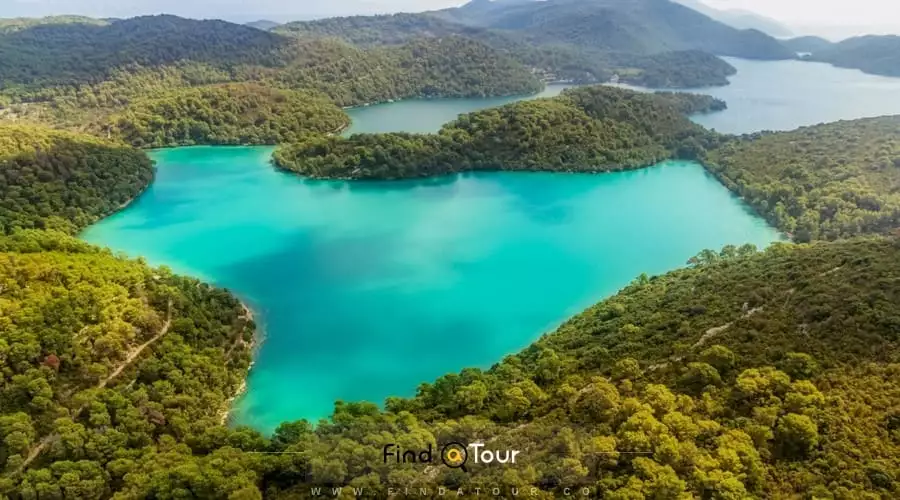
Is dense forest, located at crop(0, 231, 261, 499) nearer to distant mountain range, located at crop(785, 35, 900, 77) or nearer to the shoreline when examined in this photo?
the shoreline

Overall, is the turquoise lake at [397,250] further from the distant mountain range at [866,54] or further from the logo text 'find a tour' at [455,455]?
the distant mountain range at [866,54]

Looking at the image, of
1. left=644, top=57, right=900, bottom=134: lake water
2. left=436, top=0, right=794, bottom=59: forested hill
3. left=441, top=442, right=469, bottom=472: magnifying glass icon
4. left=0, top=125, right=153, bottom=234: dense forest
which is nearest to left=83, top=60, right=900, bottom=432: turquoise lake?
left=0, top=125, right=153, bottom=234: dense forest

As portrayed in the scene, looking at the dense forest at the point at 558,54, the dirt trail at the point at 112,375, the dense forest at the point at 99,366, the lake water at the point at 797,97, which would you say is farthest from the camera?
the dense forest at the point at 558,54

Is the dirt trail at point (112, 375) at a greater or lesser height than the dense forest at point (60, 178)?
lesser

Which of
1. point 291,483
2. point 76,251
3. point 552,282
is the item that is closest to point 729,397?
point 291,483

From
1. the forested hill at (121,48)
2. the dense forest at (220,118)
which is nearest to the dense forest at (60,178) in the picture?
the dense forest at (220,118)

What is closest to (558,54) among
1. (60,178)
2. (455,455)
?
(60,178)
